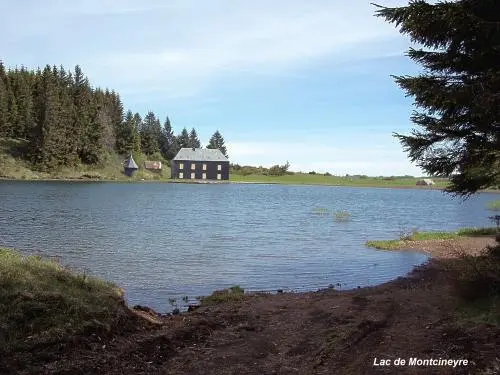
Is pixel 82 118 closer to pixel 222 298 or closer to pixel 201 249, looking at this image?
pixel 201 249

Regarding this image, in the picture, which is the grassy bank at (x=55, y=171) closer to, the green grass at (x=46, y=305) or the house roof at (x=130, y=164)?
the house roof at (x=130, y=164)

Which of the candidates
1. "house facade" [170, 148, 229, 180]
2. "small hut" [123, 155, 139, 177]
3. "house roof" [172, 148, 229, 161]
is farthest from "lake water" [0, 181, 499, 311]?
"house roof" [172, 148, 229, 161]

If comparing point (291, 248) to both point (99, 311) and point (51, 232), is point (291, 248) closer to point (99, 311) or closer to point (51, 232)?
point (51, 232)

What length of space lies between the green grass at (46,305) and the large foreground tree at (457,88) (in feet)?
24.4

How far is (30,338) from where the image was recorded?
24.4ft

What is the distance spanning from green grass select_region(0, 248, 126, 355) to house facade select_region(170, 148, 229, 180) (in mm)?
145622

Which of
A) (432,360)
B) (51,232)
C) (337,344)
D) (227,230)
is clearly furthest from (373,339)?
(227,230)

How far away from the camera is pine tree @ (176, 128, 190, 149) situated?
180 meters

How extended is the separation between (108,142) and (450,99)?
132 metres

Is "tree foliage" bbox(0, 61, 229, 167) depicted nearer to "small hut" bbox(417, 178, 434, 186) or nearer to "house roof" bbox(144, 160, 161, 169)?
"house roof" bbox(144, 160, 161, 169)

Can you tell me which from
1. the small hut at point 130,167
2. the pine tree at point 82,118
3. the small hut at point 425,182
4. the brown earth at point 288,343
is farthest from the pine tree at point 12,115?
the small hut at point 425,182

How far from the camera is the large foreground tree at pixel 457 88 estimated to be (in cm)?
844

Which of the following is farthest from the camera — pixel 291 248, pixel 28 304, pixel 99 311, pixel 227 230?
pixel 227 230

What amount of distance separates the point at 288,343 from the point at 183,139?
177544 mm
